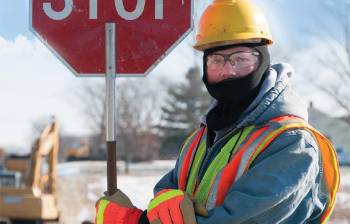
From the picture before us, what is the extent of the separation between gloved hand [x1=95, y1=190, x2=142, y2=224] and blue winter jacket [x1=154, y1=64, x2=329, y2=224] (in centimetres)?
35

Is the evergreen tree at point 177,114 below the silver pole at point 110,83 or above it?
below

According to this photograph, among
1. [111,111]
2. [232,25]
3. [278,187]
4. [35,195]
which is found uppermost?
[232,25]

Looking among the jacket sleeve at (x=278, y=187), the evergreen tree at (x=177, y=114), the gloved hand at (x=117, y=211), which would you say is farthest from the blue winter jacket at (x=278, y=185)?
the evergreen tree at (x=177, y=114)

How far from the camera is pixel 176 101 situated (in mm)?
42156

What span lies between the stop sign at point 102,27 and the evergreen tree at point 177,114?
3420cm

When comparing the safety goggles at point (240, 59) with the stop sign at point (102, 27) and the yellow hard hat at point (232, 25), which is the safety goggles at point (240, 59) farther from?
the stop sign at point (102, 27)

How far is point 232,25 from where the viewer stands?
7.02ft

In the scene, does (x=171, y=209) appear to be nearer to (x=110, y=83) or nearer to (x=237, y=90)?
(x=237, y=90)

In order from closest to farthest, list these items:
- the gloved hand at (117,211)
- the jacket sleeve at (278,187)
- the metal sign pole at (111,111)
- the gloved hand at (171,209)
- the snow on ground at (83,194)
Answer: the jacket sleeve at (278,187) → the gloved hand at (171,209) → the gloved hand at (117,211) → the metal sign pole at (111,111) → the snow on ground at (83,194)

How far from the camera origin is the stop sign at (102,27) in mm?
2598

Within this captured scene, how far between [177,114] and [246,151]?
131 feet

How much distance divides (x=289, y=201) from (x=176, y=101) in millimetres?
40272

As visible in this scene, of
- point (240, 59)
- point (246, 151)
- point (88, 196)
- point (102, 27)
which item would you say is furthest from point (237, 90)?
point (88, 196)

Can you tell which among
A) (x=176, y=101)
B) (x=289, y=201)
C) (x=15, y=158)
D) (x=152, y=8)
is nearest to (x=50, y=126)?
(x=15, y=158)
